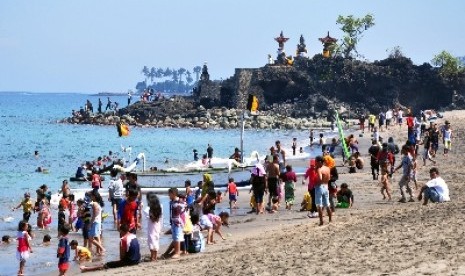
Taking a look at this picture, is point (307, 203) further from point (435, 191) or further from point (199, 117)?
point (199, 117)

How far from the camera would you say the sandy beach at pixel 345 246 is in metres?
11.5

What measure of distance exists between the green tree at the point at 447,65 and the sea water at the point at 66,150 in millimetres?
27285

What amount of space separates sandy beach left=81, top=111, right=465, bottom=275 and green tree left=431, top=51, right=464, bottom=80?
84.6 m

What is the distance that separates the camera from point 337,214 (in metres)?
18.8

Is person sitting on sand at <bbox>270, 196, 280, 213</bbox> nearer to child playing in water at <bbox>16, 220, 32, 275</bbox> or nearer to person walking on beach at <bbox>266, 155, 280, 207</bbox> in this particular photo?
person walking on beach at <bbox>266, 155, 280, 207</bbox>

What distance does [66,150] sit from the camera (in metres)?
69.8

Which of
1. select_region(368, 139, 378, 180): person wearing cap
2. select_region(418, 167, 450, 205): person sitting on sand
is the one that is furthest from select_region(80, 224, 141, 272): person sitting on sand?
select_region(368, 139, 378, 180): person wearing cap

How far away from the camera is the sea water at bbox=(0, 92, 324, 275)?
70.3ft

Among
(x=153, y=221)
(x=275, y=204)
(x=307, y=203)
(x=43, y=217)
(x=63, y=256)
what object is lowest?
(x=43, y=217)

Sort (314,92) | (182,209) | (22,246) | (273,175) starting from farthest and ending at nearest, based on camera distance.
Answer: (314,92) < (273,175) < (22,246) < (182,209)

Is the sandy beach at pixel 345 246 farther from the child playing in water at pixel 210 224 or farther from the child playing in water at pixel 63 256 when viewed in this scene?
the child playing in water at pixel 63 256

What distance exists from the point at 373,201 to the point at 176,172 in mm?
13891

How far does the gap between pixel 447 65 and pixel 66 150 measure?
5394 cm

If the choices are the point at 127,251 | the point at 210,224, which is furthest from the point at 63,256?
the point at 210,224
